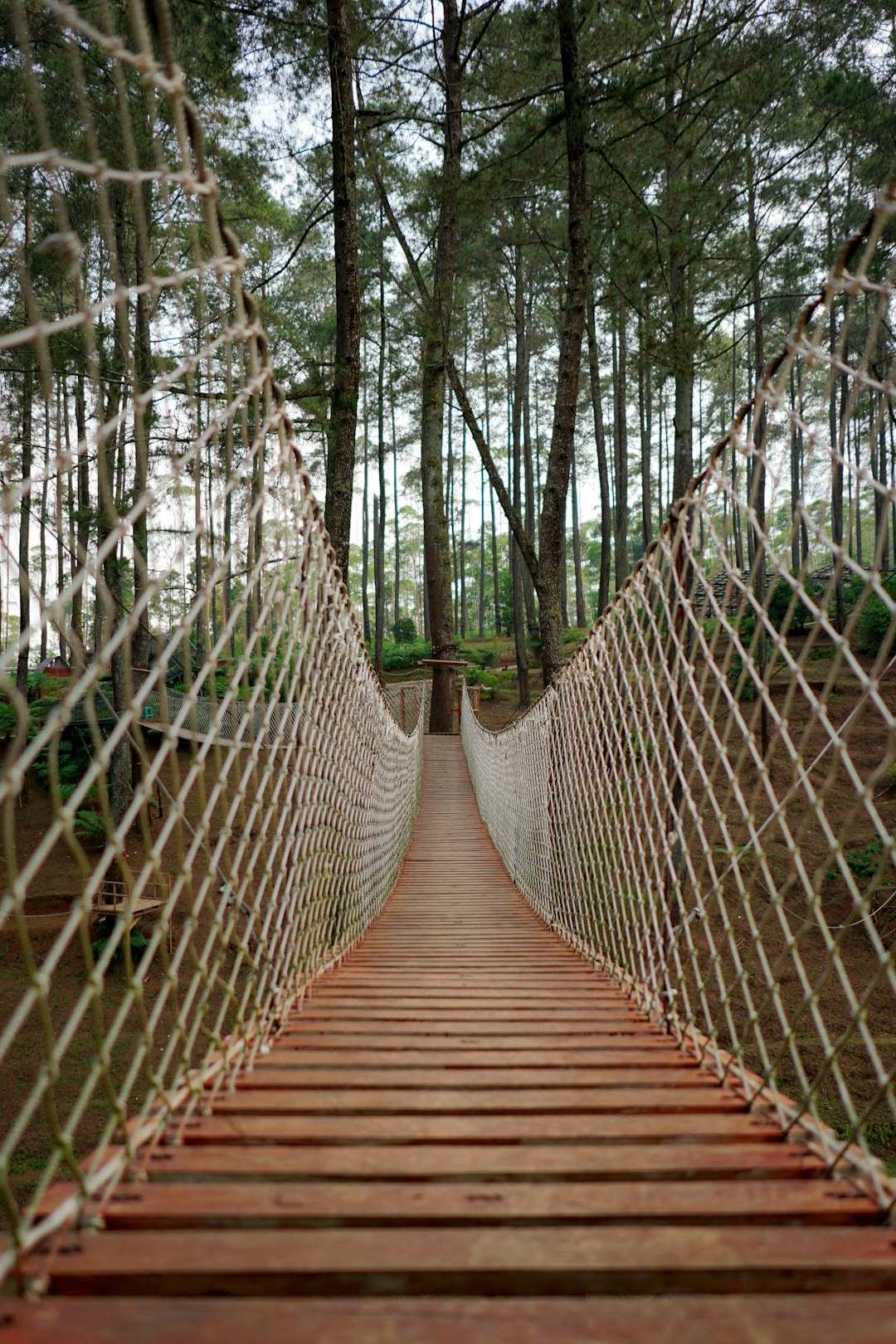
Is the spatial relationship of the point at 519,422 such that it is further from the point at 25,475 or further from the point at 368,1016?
the point at 368,1016

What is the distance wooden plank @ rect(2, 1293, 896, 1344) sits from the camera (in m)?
0.52

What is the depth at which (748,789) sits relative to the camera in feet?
27.6

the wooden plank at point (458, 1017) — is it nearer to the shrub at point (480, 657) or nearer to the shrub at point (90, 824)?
the shrub at point (90, 824)

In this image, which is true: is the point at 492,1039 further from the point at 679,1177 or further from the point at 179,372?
the point at 179,372

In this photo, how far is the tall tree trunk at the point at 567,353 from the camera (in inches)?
183

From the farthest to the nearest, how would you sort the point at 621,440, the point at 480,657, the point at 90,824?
the point at 480,657 → the point at 621,440 → the point at 90,824

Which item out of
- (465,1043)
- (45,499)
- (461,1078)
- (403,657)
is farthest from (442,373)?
(403,657)

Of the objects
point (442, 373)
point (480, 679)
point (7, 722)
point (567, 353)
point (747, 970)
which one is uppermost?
point (442, 373)

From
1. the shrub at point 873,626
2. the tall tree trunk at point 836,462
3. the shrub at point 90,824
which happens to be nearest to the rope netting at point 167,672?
the tall tree trunk at point 836,462

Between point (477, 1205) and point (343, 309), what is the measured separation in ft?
14.1

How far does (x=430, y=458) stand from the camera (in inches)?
365

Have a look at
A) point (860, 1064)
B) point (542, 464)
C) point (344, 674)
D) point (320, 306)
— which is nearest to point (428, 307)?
point (344, 674)

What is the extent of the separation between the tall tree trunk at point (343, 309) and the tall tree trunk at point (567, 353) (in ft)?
4.87

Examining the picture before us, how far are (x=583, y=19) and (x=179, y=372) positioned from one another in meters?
5.63
